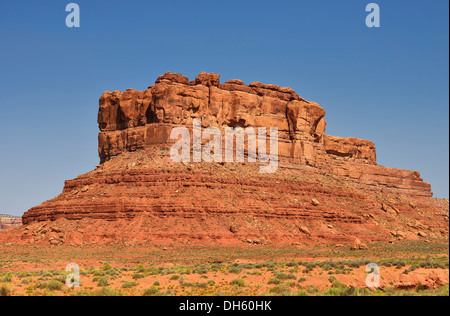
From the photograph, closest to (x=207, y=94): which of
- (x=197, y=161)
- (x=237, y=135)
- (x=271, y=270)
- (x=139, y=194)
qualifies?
(x=237, y=135)

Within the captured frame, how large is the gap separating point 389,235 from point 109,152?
43.6 m

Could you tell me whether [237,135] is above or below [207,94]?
below

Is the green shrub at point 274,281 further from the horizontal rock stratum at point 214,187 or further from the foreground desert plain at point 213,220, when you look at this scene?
the horizontal rock stratum at point 214,187

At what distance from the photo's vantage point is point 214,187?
2709 inches

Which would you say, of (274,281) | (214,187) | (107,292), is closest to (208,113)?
(214,187)

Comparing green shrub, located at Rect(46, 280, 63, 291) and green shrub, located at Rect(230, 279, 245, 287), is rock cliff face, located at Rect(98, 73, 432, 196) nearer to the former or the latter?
green shrub, located at Rect(230, 279, 245, 287)

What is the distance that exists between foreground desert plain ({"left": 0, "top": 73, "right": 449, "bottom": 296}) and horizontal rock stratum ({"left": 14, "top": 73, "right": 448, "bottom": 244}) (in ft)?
0.68

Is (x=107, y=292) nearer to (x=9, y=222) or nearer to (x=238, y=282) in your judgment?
(x=238, y=282)

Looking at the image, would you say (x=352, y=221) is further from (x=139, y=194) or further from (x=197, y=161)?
(x=139, y=194)

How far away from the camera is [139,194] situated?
213 ft

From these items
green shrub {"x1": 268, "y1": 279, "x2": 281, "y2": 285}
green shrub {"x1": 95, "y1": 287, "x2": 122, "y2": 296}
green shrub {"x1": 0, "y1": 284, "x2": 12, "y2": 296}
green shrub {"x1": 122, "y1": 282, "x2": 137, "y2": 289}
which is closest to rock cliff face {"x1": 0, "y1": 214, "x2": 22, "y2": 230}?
green shrub {"x1": 122, "y1": 282, "x2": 137, "y2": 289}

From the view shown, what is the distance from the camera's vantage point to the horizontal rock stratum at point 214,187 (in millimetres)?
62688

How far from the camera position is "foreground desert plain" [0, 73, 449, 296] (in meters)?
32.6

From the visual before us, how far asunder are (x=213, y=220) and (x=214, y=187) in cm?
685
